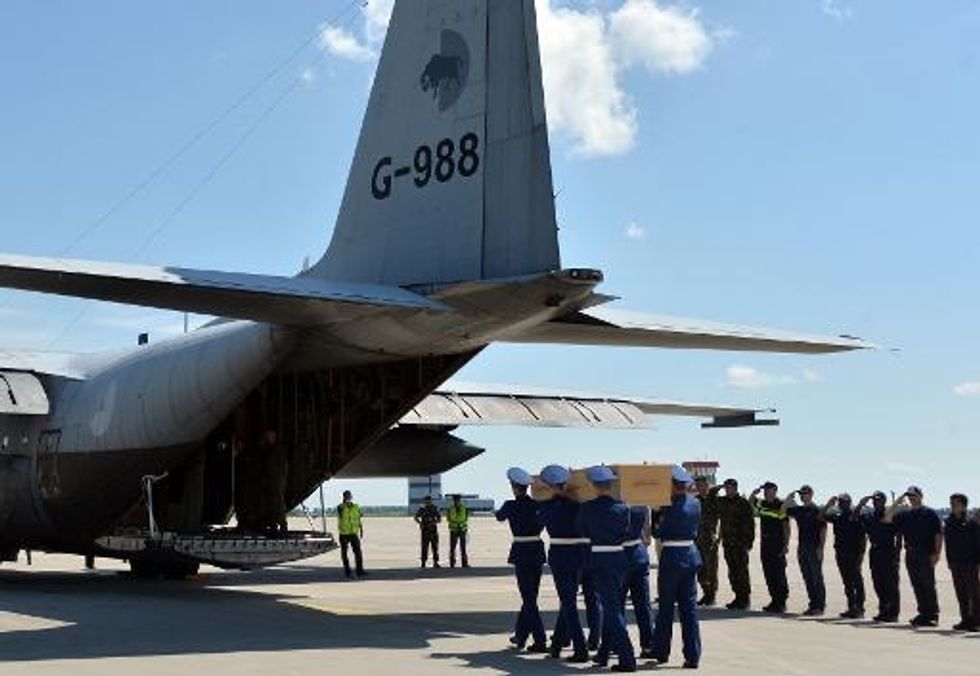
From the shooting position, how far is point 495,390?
21.8m

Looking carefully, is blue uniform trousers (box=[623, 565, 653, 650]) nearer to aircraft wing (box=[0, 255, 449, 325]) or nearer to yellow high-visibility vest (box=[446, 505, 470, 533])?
aircraft wing (box=[0, 255, 449, 325])

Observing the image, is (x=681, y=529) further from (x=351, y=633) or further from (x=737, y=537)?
(x=737, y=537)

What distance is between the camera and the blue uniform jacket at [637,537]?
1011 centimetres

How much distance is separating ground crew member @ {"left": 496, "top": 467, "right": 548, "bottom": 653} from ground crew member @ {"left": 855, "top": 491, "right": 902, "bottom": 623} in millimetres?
4579

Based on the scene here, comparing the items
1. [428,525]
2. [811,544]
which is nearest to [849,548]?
[811,544]

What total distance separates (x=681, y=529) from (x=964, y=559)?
4.37 m

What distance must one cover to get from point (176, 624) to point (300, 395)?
4.06 metres

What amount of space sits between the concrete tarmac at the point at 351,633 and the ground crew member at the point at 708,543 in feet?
2.04

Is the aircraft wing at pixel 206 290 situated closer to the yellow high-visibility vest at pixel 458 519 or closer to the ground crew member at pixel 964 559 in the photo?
the ground crew member at pixel 964 559

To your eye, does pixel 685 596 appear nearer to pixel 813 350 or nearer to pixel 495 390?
pixel 813 350

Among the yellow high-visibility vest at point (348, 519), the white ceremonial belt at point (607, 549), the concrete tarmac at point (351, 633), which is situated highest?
the yellow high-visibility vest at point (348, 519)

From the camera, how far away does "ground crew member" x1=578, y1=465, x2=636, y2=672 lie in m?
9.47

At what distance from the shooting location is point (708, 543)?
14938 millimetres

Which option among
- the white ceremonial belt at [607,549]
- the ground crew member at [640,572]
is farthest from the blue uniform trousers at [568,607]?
the white ceremonial belt at [607,549]
